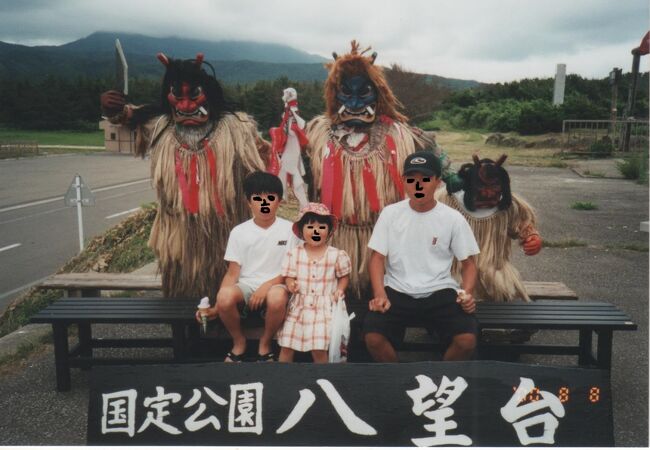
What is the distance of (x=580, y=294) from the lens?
4.14m

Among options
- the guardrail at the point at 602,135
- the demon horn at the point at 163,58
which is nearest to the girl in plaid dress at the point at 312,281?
the demon horn at the point at 163,58

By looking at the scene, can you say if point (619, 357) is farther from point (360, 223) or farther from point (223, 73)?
point (223, 73)

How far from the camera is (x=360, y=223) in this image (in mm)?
2881

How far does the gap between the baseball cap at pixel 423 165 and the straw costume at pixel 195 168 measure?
0.84m

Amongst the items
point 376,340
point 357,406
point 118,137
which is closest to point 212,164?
point 118,137

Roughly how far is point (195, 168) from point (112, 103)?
505 mm

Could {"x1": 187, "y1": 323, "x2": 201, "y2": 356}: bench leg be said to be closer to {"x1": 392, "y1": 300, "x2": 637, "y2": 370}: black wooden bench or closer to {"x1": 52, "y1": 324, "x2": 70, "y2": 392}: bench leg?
{"x1": 52, "y1": 324, "x2": 70, "y2": 392}: bench leg

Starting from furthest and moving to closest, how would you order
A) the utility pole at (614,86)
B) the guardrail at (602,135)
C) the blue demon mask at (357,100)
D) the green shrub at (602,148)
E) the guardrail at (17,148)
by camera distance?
1. the green shrub at (602,148)
2. the guardrail at (602,135)
3. the utility pole at (614,86)
4. the guardrail at (17,148)
5. the blue demon mask at (357,100)

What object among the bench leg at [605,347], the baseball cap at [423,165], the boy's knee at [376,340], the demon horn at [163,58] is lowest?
the bench leg at [605,347]

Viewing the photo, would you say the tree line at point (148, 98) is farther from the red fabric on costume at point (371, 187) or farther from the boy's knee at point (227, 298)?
the boy's knee at point (227, 298)

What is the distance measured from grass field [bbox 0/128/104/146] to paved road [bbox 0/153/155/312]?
300 millimetres

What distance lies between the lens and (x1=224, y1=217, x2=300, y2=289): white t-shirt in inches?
101

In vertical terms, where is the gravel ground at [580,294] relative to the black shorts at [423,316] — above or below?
below

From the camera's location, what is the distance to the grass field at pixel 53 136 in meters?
4.16
